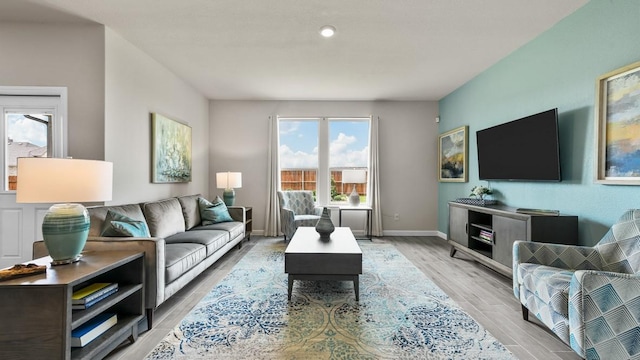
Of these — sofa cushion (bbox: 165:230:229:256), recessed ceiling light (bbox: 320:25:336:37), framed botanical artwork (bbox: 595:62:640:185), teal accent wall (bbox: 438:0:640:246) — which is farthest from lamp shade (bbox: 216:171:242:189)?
framed botanical artwork (bbox: 595:62:640:185)

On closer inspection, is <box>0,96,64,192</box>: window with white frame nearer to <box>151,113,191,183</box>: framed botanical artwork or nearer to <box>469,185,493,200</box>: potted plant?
<box>151,113,191,183</box>: framed botanical artwork

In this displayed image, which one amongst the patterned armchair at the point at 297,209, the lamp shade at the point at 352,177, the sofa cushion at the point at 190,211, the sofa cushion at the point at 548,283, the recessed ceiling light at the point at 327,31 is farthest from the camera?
the lamp shade at the point at 352,177

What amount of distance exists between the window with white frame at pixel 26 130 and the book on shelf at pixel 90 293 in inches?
77.7

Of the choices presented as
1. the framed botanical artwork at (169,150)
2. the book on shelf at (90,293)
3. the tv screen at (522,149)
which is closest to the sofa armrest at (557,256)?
the tv screen at (522,149)

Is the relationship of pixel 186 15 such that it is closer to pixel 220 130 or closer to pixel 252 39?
pixel 252 39

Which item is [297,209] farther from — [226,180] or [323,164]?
[226,180]

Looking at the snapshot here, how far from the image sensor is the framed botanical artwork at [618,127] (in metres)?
2.08

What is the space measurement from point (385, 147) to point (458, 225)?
2.25 metres

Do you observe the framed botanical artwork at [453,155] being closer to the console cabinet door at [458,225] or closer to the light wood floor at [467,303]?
the console cabinet door at [458,225]

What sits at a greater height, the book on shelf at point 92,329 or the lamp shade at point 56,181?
the lamp shade at point 56,181

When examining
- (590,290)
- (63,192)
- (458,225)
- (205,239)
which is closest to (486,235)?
(458,225)

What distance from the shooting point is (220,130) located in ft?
18.5

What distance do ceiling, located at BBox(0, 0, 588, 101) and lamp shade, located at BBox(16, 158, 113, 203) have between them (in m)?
1.71

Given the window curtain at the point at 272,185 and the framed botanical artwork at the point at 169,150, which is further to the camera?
the window curtain at the point at 272,185
